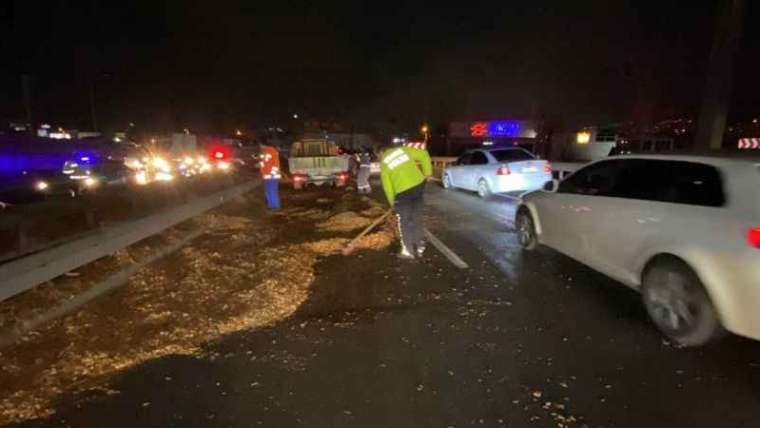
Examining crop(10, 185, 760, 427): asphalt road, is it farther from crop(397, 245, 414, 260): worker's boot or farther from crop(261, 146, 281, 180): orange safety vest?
crop(261, 146, 281, 180): orange safety vest

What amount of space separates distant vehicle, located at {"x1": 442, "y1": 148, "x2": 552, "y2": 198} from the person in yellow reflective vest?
7.09 m

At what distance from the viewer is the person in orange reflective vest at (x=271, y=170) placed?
44.5 ft

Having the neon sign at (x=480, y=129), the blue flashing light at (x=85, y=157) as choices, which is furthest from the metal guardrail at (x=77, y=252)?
the neon sign at (x=480, y=129)

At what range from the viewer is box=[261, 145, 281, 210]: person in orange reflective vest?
13.6 m

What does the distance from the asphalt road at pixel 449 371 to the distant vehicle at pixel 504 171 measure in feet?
28.0

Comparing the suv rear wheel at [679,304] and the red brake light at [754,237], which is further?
the suv rear wheel at [679,304]

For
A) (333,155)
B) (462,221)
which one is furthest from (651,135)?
(462,221)

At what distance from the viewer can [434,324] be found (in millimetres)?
5383

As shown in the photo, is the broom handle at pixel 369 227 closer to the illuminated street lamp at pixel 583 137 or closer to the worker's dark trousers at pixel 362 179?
the worker's dark trousers at pixel 362 179

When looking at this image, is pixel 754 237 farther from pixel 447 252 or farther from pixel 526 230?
pixel 447 252

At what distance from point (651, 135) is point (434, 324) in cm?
3606

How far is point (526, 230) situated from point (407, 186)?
204 centimetres

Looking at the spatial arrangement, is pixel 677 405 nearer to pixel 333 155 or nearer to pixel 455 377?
pixel 455 377

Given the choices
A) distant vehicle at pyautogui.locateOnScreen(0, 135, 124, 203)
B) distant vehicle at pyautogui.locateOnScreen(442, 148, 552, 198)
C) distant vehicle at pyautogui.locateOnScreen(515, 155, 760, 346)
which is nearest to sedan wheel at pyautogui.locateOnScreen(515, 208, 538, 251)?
distant vehicle at pyautogui.locateOnScreen(515, 155, 760, 346)
